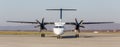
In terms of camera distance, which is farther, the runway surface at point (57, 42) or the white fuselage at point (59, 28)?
the white fuselage at point (59, 28)

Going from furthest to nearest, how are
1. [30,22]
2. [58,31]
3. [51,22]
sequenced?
[30,22] < [51,22] < [58,31]

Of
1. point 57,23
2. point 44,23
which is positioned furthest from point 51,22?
point 57,23

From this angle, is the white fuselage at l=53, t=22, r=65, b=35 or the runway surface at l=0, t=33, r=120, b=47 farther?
the white fuselage at l=53, t=22, r=65, b=35

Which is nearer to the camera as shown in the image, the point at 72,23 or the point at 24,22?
the point at 72,23

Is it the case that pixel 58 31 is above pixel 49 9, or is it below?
below

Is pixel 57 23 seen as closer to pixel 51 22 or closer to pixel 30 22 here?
pixel 51 22

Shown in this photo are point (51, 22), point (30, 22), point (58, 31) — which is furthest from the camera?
point (30, 22)

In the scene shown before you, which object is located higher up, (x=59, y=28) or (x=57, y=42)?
(x=59, y=28)

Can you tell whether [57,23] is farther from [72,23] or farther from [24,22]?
[24,22]

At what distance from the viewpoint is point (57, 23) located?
39875 mm

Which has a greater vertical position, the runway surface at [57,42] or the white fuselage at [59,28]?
the white fuselage at [59,28]

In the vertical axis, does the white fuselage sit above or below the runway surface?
above

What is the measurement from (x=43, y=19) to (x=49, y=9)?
1831 millimetres

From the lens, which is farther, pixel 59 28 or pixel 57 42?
pixel 59 28
